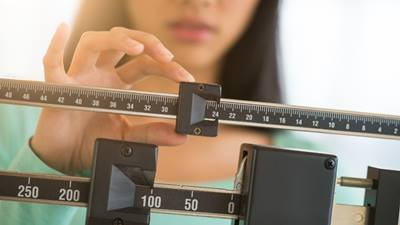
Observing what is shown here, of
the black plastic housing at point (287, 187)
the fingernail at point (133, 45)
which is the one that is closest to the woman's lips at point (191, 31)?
the fingernail at point (133, 45)

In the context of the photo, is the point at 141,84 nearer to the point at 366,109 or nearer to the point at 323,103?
the point at 323,103

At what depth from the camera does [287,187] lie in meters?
0.89

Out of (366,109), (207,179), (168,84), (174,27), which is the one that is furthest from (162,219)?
(366,109)

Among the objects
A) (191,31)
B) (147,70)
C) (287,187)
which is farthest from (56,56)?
(287,187)

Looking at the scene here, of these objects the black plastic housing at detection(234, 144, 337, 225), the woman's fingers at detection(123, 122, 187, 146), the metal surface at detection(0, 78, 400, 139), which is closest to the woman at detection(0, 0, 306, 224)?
the woman's fingers at detection(123, 122, 187, 146)

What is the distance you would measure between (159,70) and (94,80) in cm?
14

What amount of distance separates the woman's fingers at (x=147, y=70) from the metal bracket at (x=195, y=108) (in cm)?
22

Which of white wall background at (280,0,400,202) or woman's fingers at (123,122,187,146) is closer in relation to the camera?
woman's fingers at (123,122,187,146)

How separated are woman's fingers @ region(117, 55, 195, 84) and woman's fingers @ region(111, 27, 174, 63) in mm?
14

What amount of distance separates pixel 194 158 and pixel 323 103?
0.32 meters

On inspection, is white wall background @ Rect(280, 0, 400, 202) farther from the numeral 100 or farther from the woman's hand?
the numeral 100

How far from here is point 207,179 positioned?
1228 millimetres

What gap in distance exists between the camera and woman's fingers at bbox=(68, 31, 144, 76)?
1.13 metres

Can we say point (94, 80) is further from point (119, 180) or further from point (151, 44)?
point (119, 180)
